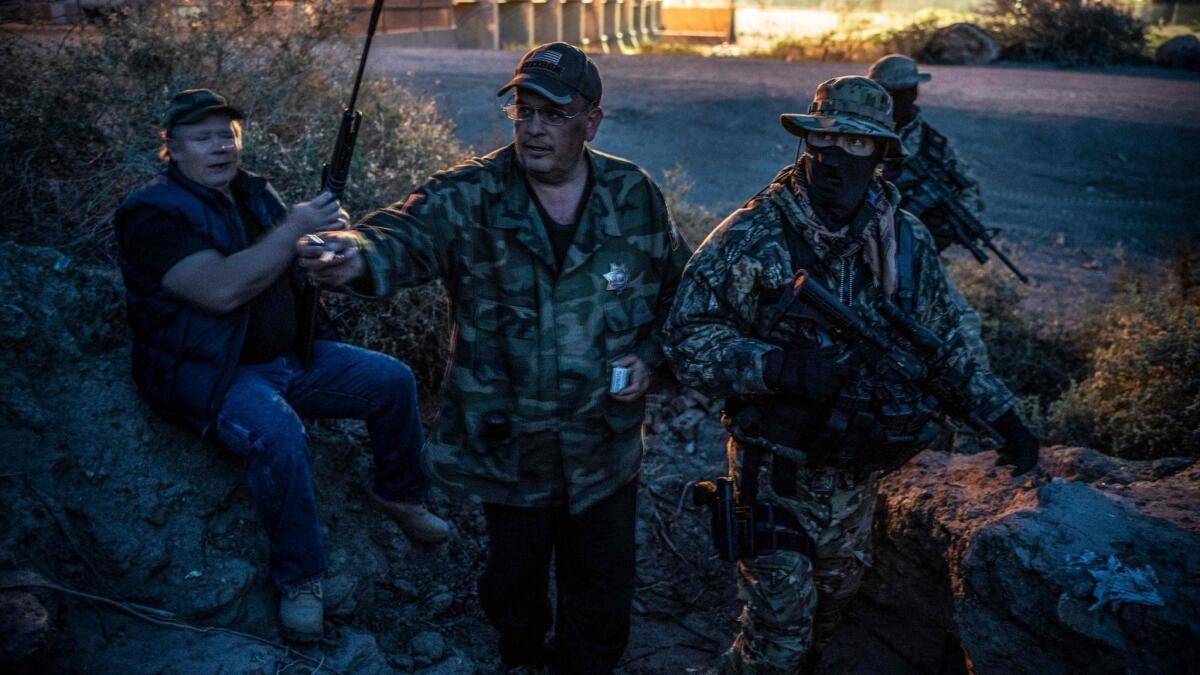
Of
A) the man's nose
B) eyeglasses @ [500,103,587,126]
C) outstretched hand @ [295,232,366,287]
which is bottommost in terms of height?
outstretched hand @ [295,232,366,287]

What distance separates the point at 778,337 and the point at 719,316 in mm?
216

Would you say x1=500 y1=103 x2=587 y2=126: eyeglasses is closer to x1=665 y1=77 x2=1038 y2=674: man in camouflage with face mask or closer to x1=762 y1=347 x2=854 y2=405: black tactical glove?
x1=665 y1=77 x2=1038 y2=674: man in camouflage with face mask

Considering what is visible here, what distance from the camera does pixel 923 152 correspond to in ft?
17.6

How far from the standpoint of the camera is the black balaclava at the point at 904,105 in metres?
5.12

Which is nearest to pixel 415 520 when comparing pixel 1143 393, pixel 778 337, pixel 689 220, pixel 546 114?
pixel 778 337

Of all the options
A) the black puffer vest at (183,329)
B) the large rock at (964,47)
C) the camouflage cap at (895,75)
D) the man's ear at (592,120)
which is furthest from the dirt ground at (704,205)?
the camouflage cap at (895,75)

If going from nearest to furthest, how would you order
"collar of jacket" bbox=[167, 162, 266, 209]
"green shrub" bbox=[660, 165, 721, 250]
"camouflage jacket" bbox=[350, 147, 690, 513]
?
"camouflage jacket" bbox=[350, 147, 690, 513] < "collar of jacket" bbox=[167, 162, 266, 209] < "green shrub" bbox=[660, 165, 721, 250]

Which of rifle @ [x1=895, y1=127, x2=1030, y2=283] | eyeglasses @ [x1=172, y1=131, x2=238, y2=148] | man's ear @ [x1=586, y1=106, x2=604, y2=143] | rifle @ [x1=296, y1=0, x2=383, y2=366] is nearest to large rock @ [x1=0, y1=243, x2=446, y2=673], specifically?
rifle @ [x1=296, y1=0, x2=383, y2=366]

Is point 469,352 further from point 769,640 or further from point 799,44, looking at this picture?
point 799,44

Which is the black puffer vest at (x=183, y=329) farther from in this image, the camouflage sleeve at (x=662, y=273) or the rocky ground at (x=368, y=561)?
the camouflage sleeve at (x=662, y=273)

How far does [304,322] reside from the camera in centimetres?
338

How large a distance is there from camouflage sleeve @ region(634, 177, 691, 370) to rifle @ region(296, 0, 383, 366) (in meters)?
1.04

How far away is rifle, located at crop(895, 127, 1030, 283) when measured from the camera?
17.4 feet

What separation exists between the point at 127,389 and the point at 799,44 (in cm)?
1714
